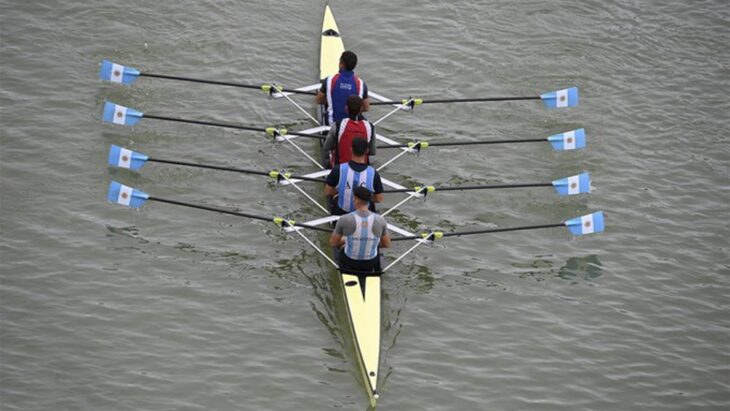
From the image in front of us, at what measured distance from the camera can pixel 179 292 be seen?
13352 mm

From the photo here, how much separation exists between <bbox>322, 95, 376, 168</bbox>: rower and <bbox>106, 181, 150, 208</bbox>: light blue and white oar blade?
8.47 ft

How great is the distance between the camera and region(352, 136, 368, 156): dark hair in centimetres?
1351

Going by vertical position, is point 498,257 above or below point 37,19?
below

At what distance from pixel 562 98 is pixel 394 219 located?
3784mm

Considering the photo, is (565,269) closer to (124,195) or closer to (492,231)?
(492,231)

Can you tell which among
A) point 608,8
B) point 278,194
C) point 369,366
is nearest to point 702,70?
point 608,8

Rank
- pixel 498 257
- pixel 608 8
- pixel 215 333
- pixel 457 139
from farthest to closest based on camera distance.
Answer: pixel 608 8, pixel 457 139, pixel 498 257, pixel 215 333

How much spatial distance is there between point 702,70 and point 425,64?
4.89m

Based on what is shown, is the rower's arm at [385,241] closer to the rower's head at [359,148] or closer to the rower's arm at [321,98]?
the rower's head at [359,148]

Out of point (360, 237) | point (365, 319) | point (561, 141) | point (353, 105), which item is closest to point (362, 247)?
point (360, 237)

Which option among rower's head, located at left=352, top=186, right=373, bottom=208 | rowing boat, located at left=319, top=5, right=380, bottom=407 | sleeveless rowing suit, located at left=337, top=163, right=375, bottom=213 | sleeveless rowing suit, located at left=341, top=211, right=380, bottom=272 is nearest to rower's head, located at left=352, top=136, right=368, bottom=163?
sleeveless rowing suit, located at left=337, top=163, right=375, bottom=213

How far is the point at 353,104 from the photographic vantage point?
14.4m

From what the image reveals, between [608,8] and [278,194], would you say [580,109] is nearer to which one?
[608,8]

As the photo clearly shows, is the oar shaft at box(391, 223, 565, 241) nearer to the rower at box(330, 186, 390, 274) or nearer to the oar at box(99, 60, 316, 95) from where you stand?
the rower at box(330, 186, 390, 274)
